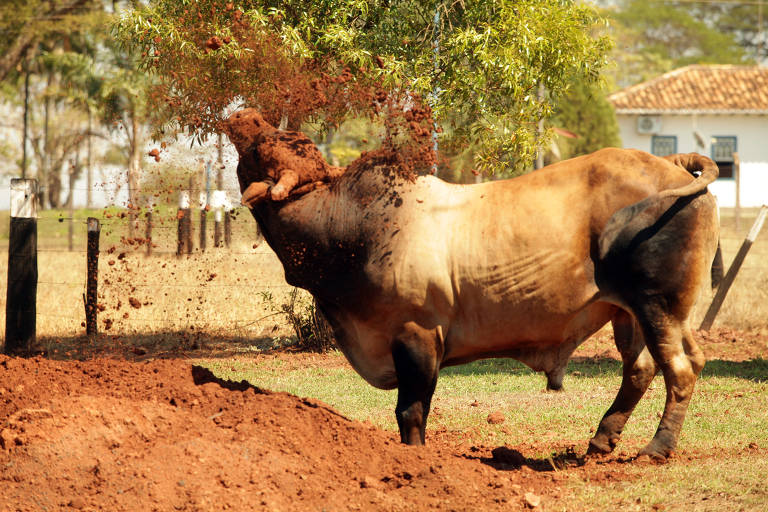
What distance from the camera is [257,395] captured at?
5.56 metres

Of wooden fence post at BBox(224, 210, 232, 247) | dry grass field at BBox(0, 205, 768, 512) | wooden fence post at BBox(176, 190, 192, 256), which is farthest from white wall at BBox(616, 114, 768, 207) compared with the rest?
dry grass field at BBox(0, 205, 768, 512)

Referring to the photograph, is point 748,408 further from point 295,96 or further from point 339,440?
point 295,96

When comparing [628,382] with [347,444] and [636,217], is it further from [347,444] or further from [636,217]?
[347,444]

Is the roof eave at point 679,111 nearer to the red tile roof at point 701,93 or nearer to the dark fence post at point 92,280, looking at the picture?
the red tile roof at point 701,93

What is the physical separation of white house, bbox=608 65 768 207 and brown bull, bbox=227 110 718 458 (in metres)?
32.5

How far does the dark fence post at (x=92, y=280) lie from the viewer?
10445mm

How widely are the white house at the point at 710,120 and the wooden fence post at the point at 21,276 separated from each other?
30.1 m

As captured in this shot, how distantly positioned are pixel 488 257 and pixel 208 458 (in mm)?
1976

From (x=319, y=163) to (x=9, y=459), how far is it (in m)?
2.46

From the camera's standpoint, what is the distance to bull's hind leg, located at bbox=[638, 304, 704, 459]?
211 inches

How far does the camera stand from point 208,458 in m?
4.70

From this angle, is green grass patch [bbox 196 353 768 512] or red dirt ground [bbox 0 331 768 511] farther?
green grass patch [bbox 196 353 768 512]

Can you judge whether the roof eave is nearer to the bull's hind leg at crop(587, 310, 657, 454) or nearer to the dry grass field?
the dry grass field

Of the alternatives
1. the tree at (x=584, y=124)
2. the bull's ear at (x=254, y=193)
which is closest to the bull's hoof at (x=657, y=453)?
the bull's ear at (x=254, y=193)
